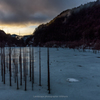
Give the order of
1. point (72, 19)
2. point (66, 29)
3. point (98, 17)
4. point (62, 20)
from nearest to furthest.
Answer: point (98, 17), point (66, 29), point (72, 19), point (62, 20)

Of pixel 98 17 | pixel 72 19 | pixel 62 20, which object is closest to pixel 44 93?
pixel 98 17

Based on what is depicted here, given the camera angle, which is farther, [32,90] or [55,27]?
[55,27]

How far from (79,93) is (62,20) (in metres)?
92.7

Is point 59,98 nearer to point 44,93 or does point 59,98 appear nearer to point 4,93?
point 44,93

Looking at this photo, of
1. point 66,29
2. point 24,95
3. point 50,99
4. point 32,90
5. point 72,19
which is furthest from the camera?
point 72,19

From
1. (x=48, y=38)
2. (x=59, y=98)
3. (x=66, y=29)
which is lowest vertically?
(x=59, y=98)

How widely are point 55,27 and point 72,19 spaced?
14937mm

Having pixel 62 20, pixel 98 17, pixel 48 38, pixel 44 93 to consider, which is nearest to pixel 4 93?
pixel 44 93

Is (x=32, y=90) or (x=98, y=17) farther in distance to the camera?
(x=98, y=17)

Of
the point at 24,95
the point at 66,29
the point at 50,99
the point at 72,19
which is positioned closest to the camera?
the point at 50,99

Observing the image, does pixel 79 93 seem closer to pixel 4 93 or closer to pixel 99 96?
pixel 99 96

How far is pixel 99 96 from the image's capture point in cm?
300

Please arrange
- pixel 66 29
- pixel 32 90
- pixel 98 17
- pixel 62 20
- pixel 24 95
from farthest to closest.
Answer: pixel 62 20 → pixel 66 29 → pixel 98 17 → pixel 32 90 → pixel 24 95

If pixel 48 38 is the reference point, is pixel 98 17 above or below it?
above
